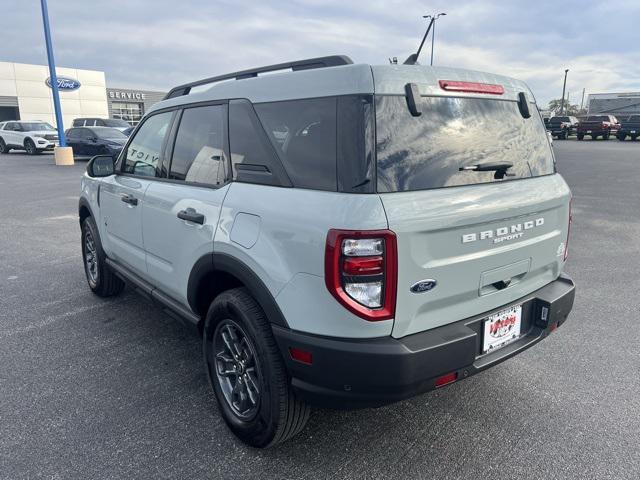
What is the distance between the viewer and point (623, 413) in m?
2.75

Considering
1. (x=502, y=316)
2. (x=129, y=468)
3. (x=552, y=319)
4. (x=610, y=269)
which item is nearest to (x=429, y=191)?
(x=502, y=316)

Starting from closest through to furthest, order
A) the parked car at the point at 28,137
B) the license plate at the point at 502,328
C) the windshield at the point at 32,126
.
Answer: the license plate at the point at 502,328
the parked car at the point at 28,137
the windshield at the point at 32,126

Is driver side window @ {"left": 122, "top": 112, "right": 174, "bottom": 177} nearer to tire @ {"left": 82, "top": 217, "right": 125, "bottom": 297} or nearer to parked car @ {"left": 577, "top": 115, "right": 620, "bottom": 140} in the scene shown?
tire @ {"left": 82, "top": 217, "right": 125, "bottom": 297}

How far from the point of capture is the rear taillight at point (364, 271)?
1904 mm

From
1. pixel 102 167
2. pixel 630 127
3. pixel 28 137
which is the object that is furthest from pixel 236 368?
pixel 630 127

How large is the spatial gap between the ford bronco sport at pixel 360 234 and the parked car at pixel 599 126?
3649 cm

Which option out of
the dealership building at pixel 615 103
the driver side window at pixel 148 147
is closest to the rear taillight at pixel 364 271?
the driver side window at pixel 148 147

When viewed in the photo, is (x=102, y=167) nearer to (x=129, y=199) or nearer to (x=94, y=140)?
(x=129, y=199)

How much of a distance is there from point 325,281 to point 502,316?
1.04 meters

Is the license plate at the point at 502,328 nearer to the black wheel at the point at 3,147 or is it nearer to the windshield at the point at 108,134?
the windshield at the point at 108,134

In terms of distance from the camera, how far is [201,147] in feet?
9.56

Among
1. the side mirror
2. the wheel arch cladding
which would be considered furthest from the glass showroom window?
the wheel arch cladding

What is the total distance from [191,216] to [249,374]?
95 cm

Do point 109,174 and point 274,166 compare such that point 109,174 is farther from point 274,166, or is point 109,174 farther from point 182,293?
point 274,166
